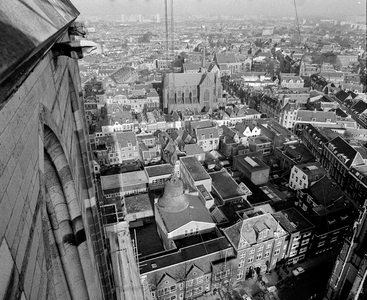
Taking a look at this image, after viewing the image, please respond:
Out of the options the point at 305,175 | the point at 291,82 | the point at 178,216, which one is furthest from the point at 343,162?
the point at 291,82

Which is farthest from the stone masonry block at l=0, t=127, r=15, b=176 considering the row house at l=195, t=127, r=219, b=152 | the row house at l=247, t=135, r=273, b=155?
the row house at l=247, t=135, r=273, b=155

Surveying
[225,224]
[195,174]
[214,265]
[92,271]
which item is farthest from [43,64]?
[195,174]

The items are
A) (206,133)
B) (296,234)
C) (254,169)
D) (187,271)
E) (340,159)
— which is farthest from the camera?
(206,133)

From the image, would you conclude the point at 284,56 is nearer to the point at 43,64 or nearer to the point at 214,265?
the point at 214,265

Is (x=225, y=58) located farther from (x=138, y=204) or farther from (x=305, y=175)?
(x=138, y=204)

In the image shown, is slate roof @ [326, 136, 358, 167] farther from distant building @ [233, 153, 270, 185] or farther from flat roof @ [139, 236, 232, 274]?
flat roof @ [139, 236, 232, 274]

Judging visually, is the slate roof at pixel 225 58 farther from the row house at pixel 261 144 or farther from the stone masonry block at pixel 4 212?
the stone masonry block at pixel 4 212

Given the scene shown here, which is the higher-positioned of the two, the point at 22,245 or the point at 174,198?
the point at 22,245

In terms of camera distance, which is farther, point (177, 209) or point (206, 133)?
point (206, 133)
